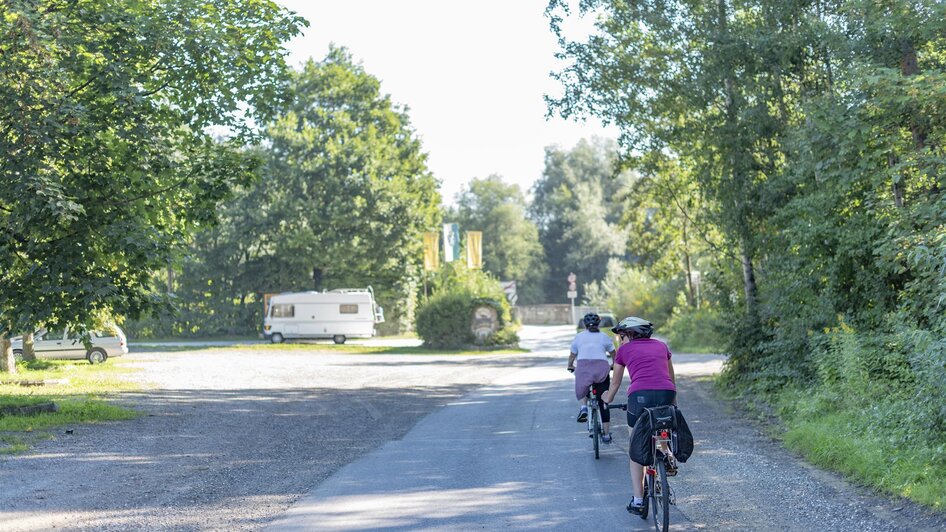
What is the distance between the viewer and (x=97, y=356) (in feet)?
109

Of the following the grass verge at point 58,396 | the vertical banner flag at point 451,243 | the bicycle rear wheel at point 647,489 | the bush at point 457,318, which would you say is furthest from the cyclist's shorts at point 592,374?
the vertical banner flag at point 451,243

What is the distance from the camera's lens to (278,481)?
1028cm

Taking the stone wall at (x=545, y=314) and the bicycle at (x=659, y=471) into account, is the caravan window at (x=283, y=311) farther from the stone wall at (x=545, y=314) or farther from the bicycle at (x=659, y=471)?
the bicycle at (x=659, y=471)

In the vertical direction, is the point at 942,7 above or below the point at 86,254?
above

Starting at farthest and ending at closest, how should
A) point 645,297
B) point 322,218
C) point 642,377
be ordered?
point 322,218 → point 645,297 → point 642,377

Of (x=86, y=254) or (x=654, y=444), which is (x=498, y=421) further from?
(x=654, y=444)

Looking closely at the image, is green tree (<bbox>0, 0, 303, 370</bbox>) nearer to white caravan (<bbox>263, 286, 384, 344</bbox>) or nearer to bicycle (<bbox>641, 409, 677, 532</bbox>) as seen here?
bicycle (<bbox>641, 409, 677, 532</bbox>)

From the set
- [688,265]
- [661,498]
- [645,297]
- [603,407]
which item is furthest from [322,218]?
[661,498]

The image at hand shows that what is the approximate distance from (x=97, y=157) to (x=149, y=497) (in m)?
8.33

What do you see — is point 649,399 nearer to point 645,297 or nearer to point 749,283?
point 749,283

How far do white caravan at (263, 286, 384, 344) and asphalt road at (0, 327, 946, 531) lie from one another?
30941 mm

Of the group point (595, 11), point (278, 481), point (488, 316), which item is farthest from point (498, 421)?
point (488, 316)

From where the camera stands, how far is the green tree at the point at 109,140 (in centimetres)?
1448

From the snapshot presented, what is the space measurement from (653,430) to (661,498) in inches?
22.3
